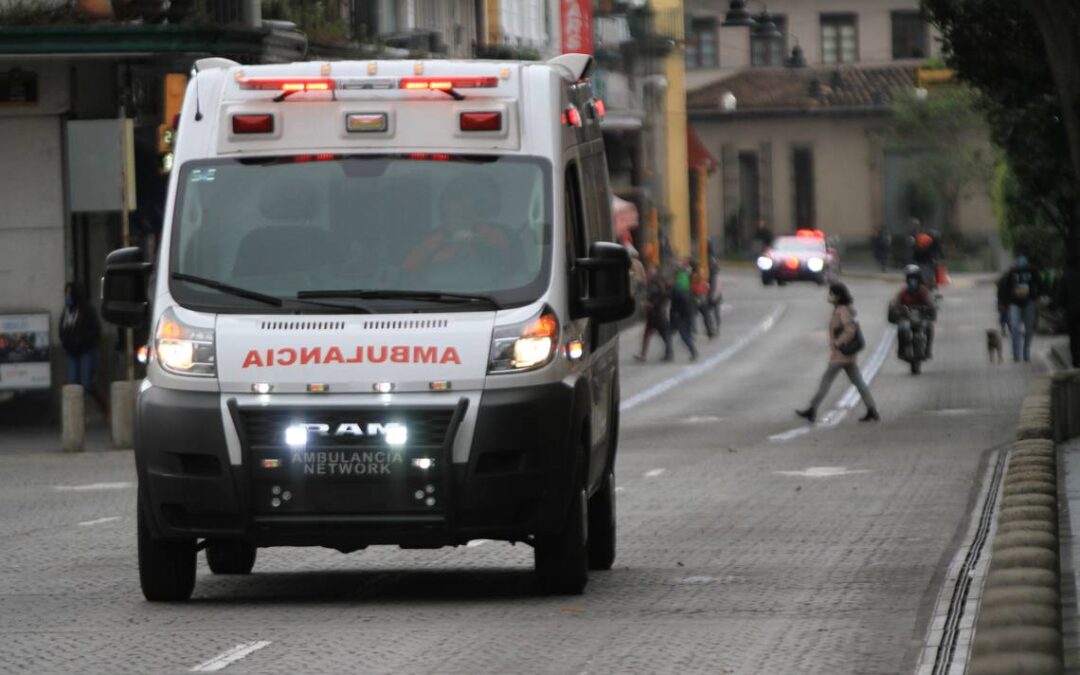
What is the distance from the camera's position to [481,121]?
11.9 metres

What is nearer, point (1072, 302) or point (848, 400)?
point (1072, 302)

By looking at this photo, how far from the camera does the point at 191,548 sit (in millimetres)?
11883

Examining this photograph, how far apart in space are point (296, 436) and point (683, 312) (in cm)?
3729

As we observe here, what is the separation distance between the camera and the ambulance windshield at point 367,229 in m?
11.6

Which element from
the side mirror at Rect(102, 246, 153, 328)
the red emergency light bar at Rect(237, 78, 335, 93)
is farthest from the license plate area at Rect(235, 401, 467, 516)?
the red emergency light bar at Rect(237, 78, 335, 93)

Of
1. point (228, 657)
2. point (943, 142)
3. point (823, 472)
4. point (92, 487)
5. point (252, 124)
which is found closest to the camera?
point (228, 657)

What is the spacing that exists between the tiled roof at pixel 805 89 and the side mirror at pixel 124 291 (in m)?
80.8

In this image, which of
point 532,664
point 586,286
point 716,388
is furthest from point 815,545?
point 716,388

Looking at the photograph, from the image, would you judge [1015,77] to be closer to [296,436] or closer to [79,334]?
[79,334]

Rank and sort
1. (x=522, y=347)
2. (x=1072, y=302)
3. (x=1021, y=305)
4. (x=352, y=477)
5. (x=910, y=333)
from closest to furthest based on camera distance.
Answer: (x=352, y=477) → (x=522, y=347) → (x=1072, y=302) → (x=910, y=333) → (x=1021, y=305)

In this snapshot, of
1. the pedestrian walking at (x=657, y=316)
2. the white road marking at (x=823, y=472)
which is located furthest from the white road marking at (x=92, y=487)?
the pedestrian walking at (x=657, y=316)

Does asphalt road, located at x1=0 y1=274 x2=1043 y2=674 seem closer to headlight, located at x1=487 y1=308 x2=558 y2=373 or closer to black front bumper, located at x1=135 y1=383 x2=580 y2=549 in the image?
black front bumper, located at x1=135 y1=383 x2=580 y2=549

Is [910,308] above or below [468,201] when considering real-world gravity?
below

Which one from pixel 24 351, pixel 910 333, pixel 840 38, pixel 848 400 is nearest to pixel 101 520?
pixel 24 351
